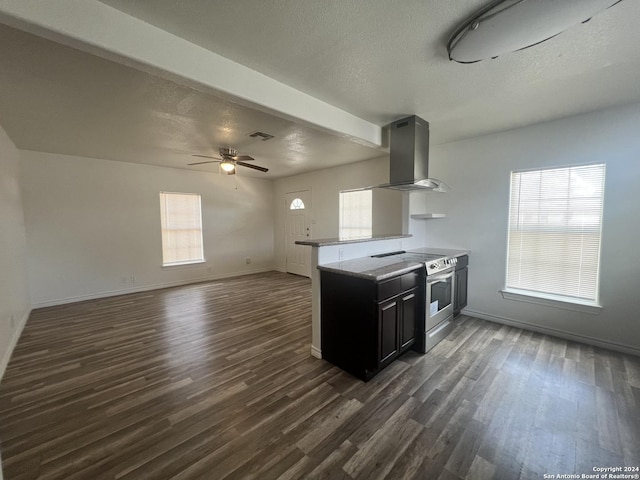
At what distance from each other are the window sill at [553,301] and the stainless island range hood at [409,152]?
1793mm

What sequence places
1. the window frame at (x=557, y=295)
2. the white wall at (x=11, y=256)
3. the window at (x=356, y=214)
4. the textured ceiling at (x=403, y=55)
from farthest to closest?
the window at (x=356, y=214)
the window frame at (x=557, y=295)
the white wall at (x=11, y=256)
the textured ceiling at (x=403, y=55)

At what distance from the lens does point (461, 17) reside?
1.57 m

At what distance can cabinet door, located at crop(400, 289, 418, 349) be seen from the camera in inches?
102

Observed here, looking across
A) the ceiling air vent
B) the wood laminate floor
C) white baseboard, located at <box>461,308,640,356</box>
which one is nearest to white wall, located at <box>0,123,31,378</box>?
the wood laminate floor

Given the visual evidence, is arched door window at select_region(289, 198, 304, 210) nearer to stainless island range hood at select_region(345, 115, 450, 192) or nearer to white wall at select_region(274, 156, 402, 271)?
white wall at select_region(274, 156, 402, 271)

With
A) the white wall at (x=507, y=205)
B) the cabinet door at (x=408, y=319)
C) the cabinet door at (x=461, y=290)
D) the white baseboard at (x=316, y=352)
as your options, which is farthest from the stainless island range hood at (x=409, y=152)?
the white baseboard at (x=316, y=352)

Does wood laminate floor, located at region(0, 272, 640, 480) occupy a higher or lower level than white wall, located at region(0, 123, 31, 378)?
lower

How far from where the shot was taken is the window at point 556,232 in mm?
2992

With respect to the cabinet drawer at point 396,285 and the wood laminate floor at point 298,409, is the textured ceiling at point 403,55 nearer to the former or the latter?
the cabinet drawer at point 396,285

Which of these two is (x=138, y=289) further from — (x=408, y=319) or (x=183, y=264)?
(x=408, y=319)

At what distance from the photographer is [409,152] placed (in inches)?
125

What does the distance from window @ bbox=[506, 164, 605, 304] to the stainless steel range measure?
3.28 ft

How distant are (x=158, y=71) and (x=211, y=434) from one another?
8.10ft

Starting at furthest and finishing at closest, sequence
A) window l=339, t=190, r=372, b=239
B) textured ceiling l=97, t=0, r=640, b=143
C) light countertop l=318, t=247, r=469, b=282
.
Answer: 1. window l=339, t=190, r=372, b=239
2. light countertop l=318, t=247, r=469, b=282
3. textured ceiling l=97, t=0, r=640, b=143
